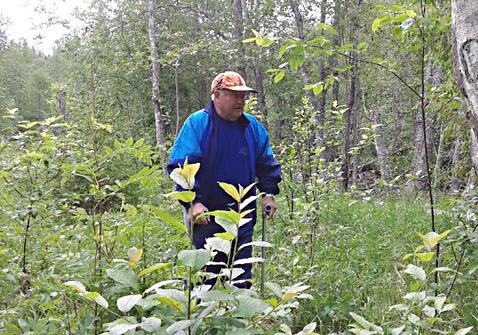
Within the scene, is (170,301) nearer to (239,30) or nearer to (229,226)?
(229,226)

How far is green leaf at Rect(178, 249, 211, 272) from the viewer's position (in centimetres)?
109

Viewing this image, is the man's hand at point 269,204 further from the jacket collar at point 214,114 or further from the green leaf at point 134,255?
the green leaf at point 134,255

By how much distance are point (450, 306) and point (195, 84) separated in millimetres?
18850

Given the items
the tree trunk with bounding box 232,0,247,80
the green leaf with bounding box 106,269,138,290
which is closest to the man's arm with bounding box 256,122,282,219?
the green leaf with bounding box 106,269,138,290

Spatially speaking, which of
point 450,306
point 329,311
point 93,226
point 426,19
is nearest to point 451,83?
point 426,19

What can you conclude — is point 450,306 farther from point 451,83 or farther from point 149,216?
point 451,83

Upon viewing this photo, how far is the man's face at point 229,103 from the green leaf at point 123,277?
2.31 metres

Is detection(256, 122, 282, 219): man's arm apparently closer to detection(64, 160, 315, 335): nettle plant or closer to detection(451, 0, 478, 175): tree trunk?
detection(451, 0, 478, 175): tree trunk

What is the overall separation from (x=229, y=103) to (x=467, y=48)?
84.0 inches

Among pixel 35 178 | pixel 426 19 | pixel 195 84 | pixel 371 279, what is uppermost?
pixel 195 84

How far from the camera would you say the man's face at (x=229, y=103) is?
11.3 feet

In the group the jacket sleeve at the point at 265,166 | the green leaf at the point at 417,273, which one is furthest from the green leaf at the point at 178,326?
the jacket sleeve at the point at 265,166

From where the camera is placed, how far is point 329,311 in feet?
11.1

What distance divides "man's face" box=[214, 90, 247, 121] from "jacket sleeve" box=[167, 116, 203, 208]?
253 millimetres
